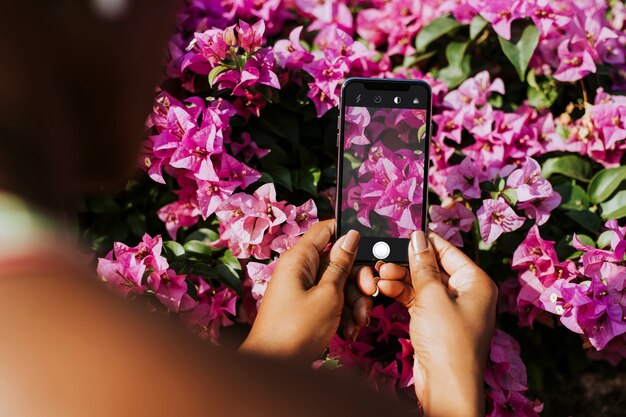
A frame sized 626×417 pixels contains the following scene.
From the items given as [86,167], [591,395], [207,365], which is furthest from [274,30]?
[591,395]

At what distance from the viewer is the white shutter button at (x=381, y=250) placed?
1.22 metres

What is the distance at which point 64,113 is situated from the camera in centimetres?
59

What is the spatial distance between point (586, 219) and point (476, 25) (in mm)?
494

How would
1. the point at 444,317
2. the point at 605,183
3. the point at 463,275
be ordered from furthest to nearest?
the point at 605,183 → the point at 463,275 → the point at 444,317

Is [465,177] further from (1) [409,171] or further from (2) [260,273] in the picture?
(2) [260,273]

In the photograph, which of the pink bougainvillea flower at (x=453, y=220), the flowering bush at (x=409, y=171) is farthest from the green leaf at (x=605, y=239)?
the pink bougainvillea flower at (x=453, y=220)

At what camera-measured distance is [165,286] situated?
120 centimetres

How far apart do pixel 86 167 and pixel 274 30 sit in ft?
3.47

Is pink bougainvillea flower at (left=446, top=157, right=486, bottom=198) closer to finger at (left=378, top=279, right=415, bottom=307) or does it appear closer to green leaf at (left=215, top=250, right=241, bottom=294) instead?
finger at (left=378, top=279, right=415, bottom=307)

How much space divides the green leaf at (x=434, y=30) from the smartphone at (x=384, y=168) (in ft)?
1.14

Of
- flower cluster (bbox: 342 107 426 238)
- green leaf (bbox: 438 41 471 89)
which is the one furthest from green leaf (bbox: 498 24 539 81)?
flower cluster (bbox: 342 107 426 238)

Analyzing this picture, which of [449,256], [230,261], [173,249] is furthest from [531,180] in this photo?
[173,249]

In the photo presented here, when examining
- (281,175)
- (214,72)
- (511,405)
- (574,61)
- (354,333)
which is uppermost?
(214,72)

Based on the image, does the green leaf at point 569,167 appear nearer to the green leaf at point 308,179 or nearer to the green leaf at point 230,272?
the green leaf at point 308,179
